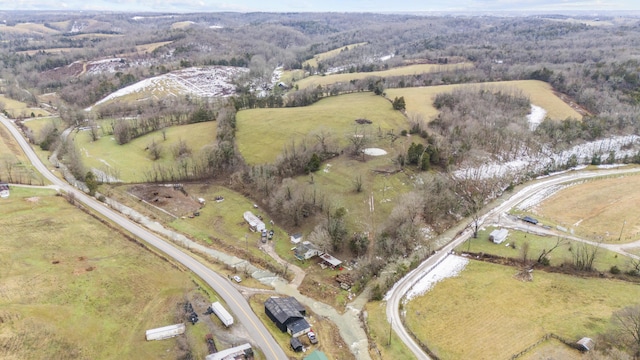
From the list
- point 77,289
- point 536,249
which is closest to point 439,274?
point 536,249

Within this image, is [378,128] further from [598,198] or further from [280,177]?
[598,198]

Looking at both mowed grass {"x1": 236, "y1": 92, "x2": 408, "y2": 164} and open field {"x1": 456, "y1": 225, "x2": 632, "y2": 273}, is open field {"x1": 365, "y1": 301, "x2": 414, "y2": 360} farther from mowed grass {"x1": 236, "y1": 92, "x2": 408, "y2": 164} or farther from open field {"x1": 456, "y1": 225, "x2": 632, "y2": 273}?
mowed grass {"x1": 236, "y1": 92, "x2": 408, "y2": 164}

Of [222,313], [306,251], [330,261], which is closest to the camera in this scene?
[222,313]

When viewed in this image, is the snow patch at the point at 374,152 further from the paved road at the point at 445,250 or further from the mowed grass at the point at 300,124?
the paved road at the point at 445,250

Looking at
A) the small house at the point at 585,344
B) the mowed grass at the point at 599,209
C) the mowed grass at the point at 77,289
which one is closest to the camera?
the small house at the point at 585,344

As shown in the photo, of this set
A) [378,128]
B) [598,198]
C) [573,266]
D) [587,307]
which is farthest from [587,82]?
[587,307]

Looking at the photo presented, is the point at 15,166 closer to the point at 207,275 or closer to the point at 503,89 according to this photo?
the point at 207,275

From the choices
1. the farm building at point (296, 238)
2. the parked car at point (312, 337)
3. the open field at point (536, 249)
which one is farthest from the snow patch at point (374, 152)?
the parked car at point (312, 337)

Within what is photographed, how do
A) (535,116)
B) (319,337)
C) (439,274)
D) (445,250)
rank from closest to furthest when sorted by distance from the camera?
(319,337)
(439,274)
(445,250)
(535,116)
